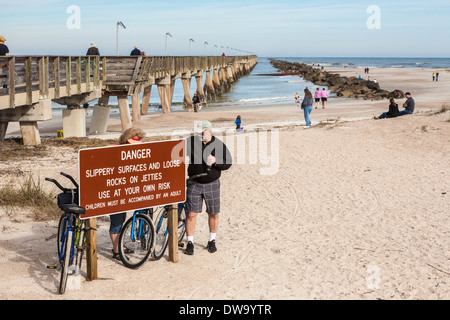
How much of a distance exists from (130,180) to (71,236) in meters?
0.85

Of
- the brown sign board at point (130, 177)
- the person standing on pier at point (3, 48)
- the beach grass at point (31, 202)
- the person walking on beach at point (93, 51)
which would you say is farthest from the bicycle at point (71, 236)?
the person walking on beach at point (93, 51)

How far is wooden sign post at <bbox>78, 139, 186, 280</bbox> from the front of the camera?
5508mm

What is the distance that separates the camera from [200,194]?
6.43 meters

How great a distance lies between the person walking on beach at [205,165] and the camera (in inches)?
246

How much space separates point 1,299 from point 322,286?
312cm

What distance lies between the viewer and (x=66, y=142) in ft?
51.2

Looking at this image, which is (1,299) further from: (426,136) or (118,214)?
(426,136)

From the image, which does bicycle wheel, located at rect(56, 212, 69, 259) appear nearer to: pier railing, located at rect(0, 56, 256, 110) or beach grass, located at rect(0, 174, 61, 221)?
beach grass, located at rect(0, 174, 61, 221)

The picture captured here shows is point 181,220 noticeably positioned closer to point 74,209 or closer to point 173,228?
point 173,228

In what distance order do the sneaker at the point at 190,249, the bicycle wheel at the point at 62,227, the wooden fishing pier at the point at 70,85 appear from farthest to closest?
the wooden fishing pier at the point at 70,85 < the sneaker at the point at 190,249 < the bicycle wheel at the point at 62,227

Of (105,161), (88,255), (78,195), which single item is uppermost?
(105,161)

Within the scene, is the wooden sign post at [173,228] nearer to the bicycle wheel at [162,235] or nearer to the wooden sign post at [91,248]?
the bicycle wheel at [162,235]
